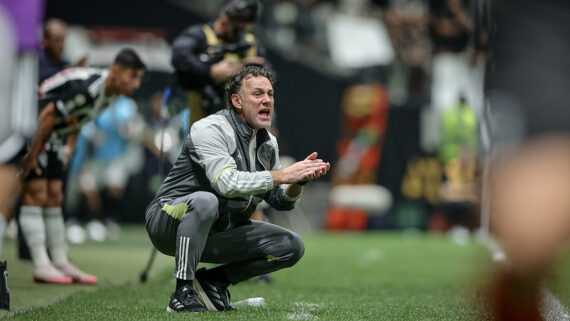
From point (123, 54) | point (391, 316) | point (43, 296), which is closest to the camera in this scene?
point (391, 316)

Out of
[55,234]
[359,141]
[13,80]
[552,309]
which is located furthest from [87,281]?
[359,141]

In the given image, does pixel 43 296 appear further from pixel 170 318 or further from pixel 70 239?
pixel 70 239

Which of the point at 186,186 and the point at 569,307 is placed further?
the point at 569,307

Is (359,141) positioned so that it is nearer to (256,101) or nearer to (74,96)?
(74,96)

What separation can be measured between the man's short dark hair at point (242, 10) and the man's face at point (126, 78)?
78 centimetres

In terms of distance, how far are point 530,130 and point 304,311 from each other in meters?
2.60

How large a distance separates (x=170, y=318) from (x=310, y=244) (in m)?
8.16

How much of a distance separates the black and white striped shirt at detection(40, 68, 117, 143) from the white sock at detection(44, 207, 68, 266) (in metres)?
0.54

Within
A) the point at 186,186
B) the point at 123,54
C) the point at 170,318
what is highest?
the point at 123,54

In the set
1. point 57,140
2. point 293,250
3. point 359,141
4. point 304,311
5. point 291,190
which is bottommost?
point 359,141

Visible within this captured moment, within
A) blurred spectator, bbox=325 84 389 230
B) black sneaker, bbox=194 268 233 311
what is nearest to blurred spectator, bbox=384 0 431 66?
blurred spectator, bbox=325 84 389 230

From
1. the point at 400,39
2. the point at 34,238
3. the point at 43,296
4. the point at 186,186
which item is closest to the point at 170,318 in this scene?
the point at 186,186

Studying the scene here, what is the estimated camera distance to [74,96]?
242 inches

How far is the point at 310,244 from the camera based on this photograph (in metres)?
12.0
